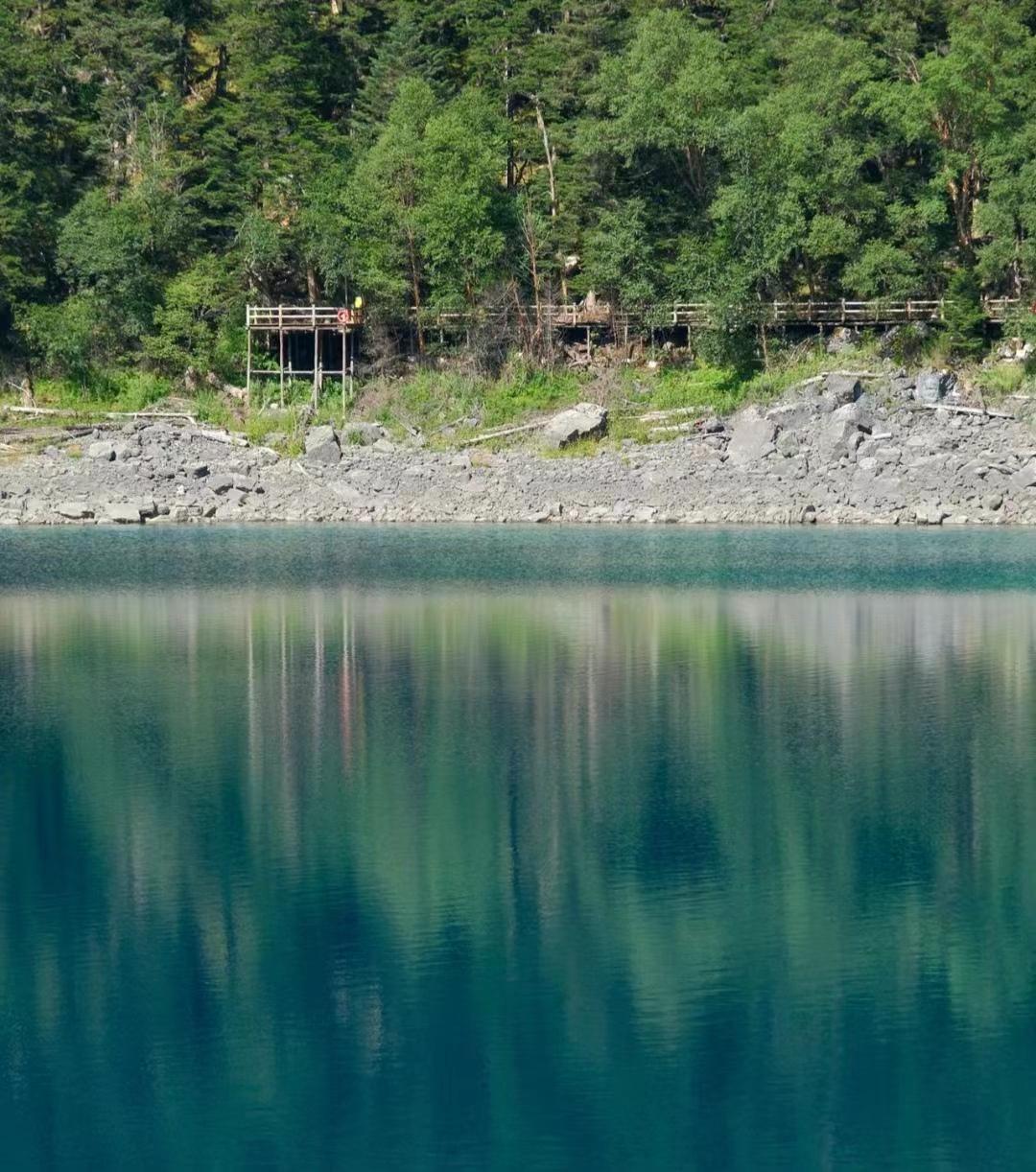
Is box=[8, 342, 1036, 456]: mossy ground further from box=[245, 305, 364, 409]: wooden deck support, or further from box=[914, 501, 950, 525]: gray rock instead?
box=[914, 501, 950, 525]: gray rock

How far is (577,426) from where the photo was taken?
213ft

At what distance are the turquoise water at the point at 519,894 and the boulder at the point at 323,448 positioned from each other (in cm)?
2601

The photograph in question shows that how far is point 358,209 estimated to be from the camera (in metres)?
69.7

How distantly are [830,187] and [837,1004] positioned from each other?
54.1m

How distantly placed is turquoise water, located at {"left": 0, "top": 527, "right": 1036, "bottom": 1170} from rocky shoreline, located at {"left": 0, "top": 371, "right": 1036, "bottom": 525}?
2102 cm

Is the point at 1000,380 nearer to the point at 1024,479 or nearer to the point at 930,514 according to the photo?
the point at 1024,479

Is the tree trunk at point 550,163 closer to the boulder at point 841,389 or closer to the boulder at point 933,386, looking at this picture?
the boulder at point 841,389

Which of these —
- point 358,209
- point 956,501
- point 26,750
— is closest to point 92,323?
point 358,209

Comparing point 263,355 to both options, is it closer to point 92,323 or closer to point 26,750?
point 92,323

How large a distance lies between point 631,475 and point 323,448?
1096 centimetres

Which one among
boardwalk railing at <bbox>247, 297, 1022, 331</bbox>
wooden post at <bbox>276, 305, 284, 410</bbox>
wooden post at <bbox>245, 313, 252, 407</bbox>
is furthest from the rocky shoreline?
wooden post at <bbox>276, 305, 284, 410</bbox>

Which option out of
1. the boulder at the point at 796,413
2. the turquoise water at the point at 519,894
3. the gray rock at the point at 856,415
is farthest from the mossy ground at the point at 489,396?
the turquoise water at the point at 519,894

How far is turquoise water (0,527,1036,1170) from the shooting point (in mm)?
14414

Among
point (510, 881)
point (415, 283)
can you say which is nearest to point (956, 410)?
point (415, 283)
